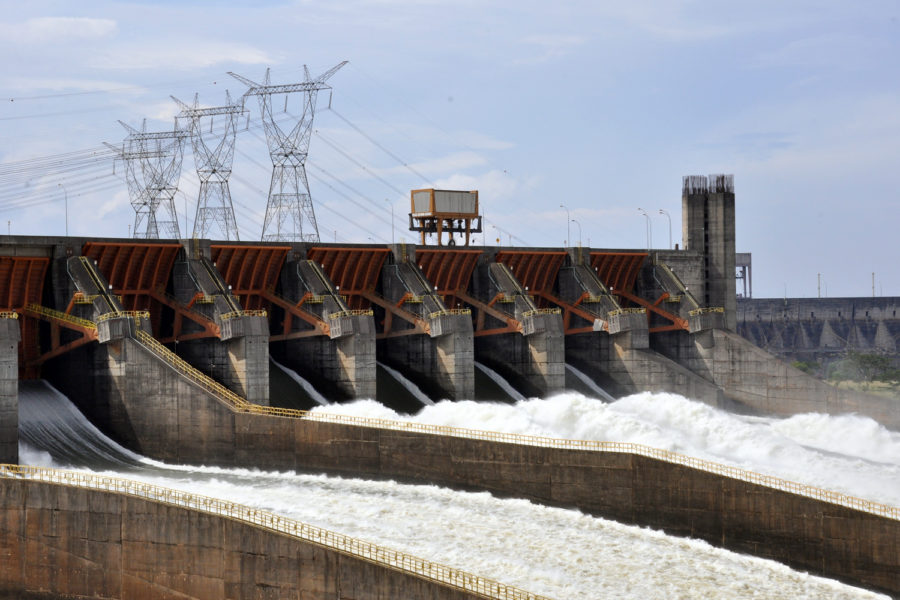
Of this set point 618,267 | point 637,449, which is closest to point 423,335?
point 637,449

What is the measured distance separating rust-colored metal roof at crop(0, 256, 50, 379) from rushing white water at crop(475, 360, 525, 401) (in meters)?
24.6

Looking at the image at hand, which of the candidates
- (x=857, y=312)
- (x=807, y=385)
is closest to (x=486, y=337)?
(x=807, y=385)

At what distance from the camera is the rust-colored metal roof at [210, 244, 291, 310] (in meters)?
53.4

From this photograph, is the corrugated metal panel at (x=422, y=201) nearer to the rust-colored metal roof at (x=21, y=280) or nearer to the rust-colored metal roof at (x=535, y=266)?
the rust-colored metal roof at (x=535, y=266)

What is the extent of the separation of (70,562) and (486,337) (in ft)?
115

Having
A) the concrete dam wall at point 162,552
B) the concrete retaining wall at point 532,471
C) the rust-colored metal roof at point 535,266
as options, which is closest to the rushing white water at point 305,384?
the concrete retaining wall at point 532,471

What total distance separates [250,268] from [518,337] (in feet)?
51.2

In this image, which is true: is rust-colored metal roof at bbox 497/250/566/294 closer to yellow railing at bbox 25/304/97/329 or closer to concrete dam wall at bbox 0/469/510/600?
yellow railing at bbox 25/304/97/329

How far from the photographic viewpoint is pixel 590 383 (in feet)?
215

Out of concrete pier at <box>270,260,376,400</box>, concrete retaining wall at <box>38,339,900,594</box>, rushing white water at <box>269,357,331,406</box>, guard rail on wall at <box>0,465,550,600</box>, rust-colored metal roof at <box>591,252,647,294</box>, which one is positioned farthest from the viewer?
rust-colored metal roof at <box>591,252,647,294</box>

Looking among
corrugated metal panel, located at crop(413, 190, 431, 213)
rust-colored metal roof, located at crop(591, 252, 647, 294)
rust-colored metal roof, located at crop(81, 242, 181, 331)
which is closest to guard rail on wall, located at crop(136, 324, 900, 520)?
rust-colored metal roof, located at crop(81, 242, 181, 331)

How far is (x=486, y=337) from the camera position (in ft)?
209

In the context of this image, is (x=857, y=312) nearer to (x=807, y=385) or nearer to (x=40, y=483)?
(x=807, y=385)

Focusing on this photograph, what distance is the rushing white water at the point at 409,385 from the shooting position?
184 feet
